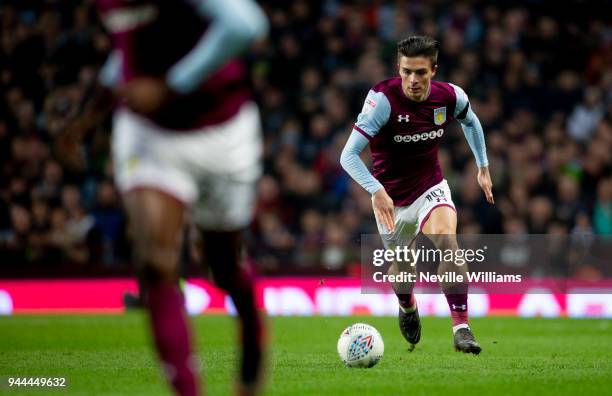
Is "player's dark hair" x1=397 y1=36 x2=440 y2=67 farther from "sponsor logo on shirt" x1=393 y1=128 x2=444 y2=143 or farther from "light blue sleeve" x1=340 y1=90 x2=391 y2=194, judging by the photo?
"sponsor logo on shirt" x1=393 y1=128 x2=444 y2=143

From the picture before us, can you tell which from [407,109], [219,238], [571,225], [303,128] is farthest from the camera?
[303,128]

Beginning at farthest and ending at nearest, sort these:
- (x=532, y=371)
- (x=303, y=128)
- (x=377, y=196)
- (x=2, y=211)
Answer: (x=303, y=128)
(x=2, y=211)
(x=377, y=196)
(x=532, y=371)

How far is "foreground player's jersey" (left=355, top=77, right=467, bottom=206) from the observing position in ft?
27.6

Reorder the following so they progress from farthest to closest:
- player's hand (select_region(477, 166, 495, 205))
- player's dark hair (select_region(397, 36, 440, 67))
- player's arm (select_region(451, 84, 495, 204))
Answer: player's arm (select_region(451, 84, 495, 204)) < player's hand (select_region(477, 166, 495, 205)) < player's dark hair (select_region(397, 36, 440, 67))

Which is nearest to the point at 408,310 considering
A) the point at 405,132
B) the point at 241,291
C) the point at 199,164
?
the point at 405,132

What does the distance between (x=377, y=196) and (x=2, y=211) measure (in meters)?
10.1

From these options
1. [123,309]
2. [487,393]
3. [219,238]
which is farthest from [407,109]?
[123,309]

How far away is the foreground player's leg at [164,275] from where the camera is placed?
4.18 metres

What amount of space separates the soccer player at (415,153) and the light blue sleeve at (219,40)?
3815 mm

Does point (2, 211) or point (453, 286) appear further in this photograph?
point (2, 211)

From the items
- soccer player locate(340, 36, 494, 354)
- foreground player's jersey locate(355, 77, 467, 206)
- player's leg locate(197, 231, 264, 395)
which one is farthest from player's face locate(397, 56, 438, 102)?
player's leg locate(197, 231, 264, 395)

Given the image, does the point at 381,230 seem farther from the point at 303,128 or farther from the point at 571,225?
the point at 303,128

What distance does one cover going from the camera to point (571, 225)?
1530cm

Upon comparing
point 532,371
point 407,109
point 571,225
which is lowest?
point 532,371
